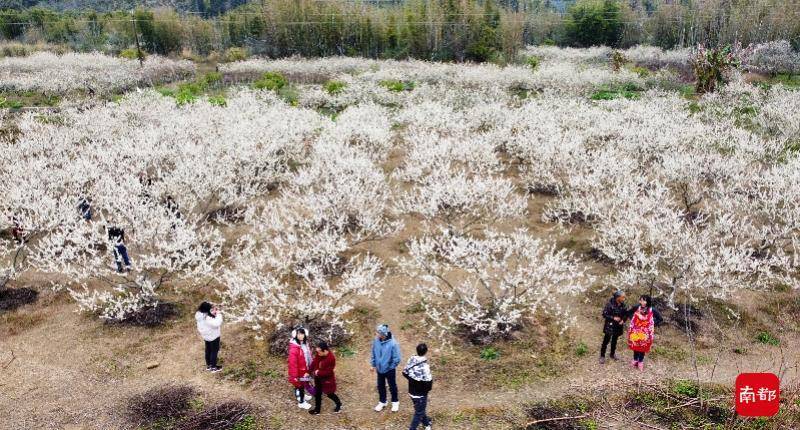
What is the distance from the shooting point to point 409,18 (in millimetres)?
56844

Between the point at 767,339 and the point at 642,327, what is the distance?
401 cm

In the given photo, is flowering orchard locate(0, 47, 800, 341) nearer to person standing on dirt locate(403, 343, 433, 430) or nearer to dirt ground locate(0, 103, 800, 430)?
dirt ground locate(0, 103, 800, 430)

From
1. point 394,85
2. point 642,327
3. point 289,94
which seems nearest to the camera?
point 642,327

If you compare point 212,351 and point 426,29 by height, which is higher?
point 426,29

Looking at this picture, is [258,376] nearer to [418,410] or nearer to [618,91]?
[418,410]

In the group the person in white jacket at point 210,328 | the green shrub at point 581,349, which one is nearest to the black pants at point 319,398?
the person in white jacket at point 210,328

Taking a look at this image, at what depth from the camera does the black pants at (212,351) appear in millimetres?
10852

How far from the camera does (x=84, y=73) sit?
1697 inches

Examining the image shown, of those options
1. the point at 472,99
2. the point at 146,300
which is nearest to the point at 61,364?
the point at 146,300

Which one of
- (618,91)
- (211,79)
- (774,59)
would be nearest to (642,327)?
(618,91)

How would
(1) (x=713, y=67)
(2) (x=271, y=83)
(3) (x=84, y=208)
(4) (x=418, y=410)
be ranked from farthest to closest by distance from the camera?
(2) (x=271, y=83), (1) (x=713, y=67), (3) (x=84, y=208), (4) (x=418, y=410)

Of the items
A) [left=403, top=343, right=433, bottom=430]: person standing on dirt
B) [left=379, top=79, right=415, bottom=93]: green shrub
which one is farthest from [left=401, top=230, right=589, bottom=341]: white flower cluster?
[left=379, top=79, right=415, bottom=93]: green shrub

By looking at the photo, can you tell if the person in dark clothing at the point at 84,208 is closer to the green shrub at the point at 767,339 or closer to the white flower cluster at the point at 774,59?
the green shrub at the point at 767,339

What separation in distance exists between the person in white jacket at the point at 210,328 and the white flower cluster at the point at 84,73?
3453 cm
